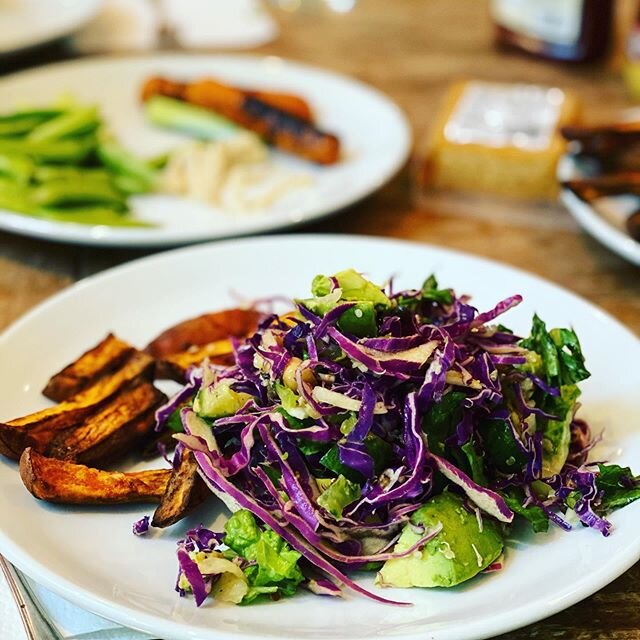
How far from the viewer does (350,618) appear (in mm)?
1107

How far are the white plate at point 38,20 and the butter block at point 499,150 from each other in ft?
4.66

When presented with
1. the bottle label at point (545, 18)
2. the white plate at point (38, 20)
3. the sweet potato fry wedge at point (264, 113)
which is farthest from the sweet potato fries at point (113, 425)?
the bottle label at point (545, 18)

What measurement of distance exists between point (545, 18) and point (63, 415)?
256cm

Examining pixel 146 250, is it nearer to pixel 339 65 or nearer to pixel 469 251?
pixel 469 251

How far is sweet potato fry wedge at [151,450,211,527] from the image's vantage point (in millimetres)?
1219

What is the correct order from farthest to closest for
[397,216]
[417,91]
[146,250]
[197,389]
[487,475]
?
[417,91]
[397,216]
[146,250]
[197,389]
[487,475]

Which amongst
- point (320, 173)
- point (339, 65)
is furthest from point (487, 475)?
point (339, 65)

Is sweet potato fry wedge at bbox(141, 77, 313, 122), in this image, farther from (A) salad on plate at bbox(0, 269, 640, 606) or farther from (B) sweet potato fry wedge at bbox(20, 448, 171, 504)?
(B) sweet potato fry wedge at bbox(20, 448, 171, 504)

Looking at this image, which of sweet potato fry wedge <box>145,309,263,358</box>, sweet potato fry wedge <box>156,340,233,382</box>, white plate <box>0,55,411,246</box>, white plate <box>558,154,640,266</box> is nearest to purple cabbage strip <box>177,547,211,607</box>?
sweet potato fry wedge <box>156,340,233,382</box>

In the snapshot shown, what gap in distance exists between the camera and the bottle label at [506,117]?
2484 mm

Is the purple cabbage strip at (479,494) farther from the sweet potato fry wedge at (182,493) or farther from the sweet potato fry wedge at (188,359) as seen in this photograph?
the sweet potato fry wedge at (188,359)

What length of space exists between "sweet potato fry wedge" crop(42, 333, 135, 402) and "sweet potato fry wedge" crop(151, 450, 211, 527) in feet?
0.95

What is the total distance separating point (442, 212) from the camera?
2.45 metres

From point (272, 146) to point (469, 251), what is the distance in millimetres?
699
